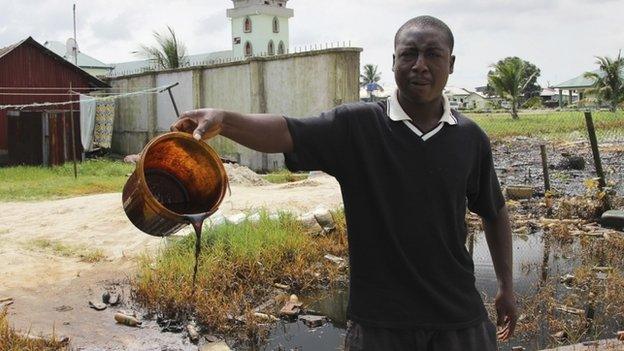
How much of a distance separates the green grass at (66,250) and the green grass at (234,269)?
839 mm

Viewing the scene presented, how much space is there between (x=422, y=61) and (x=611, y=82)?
34987mm

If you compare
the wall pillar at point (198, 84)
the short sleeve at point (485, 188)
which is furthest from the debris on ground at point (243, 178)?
the short sleeve at point (485, 188)

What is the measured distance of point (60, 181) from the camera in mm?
12555

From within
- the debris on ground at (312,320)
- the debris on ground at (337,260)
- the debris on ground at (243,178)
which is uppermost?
the debris on ground at (243,178)

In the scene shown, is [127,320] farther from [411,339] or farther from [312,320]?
[411,339]

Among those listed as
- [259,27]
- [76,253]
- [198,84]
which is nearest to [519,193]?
[76,253]

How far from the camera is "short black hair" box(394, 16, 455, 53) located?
1961mm

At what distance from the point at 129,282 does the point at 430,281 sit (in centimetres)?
442

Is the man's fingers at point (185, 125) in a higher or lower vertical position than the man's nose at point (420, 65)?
lower

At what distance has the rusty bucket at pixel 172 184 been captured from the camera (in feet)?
6.77

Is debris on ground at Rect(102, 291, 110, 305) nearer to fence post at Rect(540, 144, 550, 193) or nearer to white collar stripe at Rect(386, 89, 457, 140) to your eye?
white collar stripe at Rect(386, 89, 457, 140)

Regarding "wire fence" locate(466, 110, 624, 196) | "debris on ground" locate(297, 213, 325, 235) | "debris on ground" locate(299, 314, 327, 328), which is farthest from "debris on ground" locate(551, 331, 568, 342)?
"wire fence" locate(466, 110, 624, 196)

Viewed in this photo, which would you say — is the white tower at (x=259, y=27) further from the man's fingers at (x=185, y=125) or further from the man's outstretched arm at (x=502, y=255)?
the man's fingers at (x=185, y=125)

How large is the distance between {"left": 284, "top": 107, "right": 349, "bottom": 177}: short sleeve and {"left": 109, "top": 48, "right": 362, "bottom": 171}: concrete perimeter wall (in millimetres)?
10366
